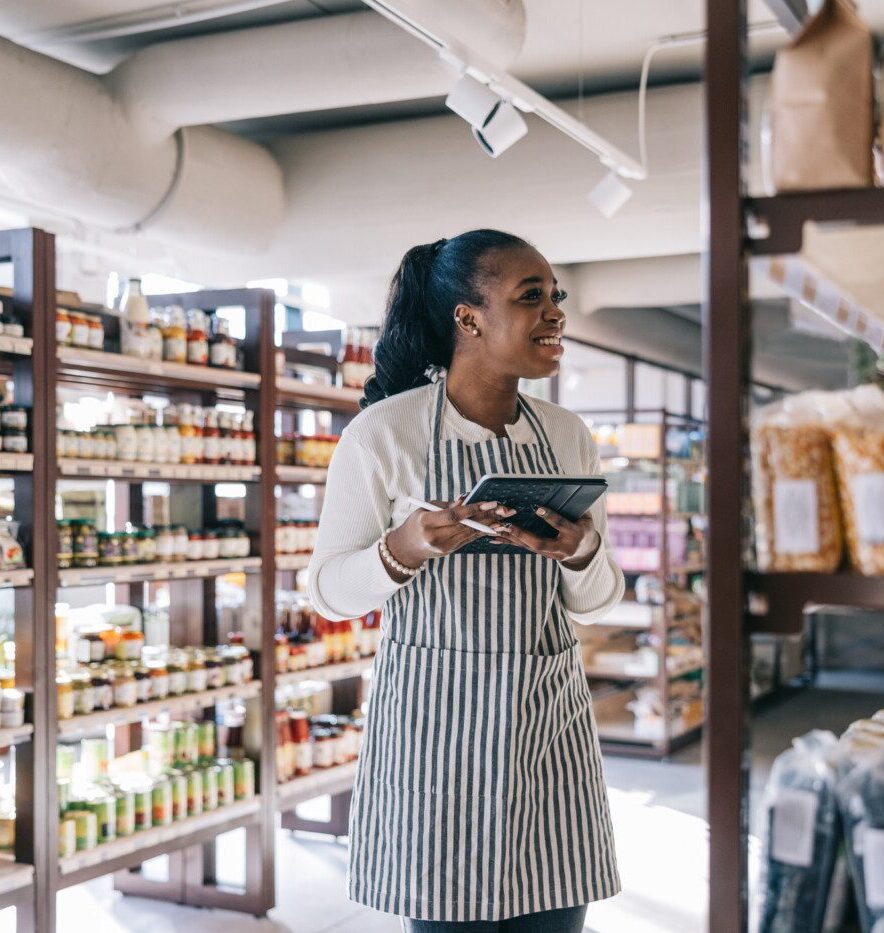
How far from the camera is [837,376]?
1445 millimetres

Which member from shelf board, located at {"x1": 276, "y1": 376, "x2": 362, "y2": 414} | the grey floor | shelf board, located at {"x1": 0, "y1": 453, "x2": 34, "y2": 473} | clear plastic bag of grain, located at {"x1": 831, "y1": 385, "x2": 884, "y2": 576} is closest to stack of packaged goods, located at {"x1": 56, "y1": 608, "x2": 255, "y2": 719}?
shelf board, located at {"x1": 0, "y1": 453, "x2": 34, "y2": 473}

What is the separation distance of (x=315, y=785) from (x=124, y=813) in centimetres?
113

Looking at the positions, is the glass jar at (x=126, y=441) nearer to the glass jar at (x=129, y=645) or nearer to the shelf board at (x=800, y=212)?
the glass jar at (x=129, y=645)

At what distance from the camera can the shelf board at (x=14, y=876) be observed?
365cm

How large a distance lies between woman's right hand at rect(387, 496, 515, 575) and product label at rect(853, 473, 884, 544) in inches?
26.4

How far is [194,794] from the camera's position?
14.9 feet

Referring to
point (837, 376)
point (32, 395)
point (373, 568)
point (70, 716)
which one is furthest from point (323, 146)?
point (837, 376)

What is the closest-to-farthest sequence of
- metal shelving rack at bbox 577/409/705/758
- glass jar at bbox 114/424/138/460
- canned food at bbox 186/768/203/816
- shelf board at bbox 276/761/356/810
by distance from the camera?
glass jar at bbox 114/424/138/460 < canned food at bbox 186/768/203/816 < shelf board at bbox 276/761/356/810 < metal shelving rack at bbox 577/409/705/758

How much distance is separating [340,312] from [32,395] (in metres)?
4.87

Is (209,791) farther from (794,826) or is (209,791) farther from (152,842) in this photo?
(794,826)

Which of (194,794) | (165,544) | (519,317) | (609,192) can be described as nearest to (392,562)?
(519,317)

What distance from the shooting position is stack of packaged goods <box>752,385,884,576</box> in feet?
3.71

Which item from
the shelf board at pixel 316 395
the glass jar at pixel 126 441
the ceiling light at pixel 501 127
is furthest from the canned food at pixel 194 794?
the ceiling light at pixel 501 127

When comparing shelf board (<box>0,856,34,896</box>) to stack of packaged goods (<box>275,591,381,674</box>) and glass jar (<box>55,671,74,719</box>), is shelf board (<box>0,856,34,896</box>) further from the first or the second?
stack of packaged goods (<box>275,591,381,674</box>)
